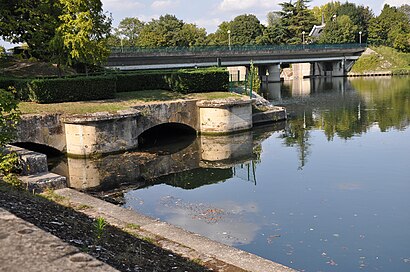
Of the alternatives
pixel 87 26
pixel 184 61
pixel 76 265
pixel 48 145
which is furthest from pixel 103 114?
pixel 184 61

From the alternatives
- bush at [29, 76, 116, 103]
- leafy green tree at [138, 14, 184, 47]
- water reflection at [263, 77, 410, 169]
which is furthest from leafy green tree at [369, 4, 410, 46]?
bush at [29, 76, 116, 103]

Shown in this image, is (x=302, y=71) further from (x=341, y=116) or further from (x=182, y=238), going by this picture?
(x=182, y=238)

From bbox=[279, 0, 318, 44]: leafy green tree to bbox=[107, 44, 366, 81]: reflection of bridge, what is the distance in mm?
7837

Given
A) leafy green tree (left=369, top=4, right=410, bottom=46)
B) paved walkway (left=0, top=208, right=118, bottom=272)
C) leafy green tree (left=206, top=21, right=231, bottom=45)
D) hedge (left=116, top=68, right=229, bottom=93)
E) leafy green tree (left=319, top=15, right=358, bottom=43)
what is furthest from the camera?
leafy green tree (left=206, top=21, right=231, bottom=45)

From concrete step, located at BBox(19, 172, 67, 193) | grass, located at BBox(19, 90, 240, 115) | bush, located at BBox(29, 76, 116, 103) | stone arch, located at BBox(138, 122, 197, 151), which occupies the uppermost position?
bush, located at BBox(29, 76, 116, 103)

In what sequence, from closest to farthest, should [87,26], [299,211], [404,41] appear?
[299,211]
[87,26]
[404,41]

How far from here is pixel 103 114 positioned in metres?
18.7

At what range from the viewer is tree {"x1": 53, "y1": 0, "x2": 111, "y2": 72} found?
21531 mm

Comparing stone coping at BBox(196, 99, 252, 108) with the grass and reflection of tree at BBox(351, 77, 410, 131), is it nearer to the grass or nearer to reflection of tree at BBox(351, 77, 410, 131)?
the grass

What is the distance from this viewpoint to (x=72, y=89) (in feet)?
69.9

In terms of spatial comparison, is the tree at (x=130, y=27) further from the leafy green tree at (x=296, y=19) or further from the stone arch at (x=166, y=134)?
the stone arch at (x=166, y=134)

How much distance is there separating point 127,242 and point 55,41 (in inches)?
687

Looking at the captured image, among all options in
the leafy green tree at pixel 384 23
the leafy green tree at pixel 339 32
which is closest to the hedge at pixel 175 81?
the leafy green tree at pixel 339 32

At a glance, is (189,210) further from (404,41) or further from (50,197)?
(404,41)
